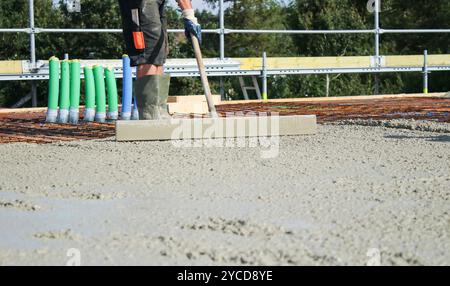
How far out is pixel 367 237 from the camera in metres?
2.49

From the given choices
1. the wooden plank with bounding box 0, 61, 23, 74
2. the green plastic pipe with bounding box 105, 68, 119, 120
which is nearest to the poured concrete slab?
the green plastic pipe with bounding box 105, 68, 119, 120

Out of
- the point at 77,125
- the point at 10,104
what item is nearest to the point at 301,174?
the point at 77,125

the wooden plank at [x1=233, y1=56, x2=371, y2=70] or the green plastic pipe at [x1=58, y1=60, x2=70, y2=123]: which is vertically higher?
the wooden plank at [x1=233, y1=56, x2=371, y2=70]

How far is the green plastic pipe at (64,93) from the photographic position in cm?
761

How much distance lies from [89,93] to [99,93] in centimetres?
10

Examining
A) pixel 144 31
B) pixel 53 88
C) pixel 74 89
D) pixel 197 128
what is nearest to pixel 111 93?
pixel 74 89

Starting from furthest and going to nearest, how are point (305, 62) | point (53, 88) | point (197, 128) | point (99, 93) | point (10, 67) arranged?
point (305, 62)
point (10, 67)
point (99, 93)
point (53, 88)
point (197, 128)

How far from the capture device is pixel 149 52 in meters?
6.14

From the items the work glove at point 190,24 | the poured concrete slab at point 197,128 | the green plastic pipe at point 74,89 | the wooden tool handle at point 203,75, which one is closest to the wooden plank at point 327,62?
the green plastic pipe at point 74,89

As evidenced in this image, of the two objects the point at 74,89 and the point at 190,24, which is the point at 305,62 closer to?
the point at 74,89

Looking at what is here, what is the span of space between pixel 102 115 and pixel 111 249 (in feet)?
19.3

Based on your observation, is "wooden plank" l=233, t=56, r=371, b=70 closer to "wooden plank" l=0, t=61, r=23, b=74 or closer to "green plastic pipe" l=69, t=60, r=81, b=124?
"wooden plank" l=0, t=61, r=23, b=74

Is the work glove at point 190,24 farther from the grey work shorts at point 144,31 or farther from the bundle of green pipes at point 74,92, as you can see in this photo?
A: the bundle of green pipes at point 74,92

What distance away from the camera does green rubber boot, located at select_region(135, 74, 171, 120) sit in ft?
20.4
